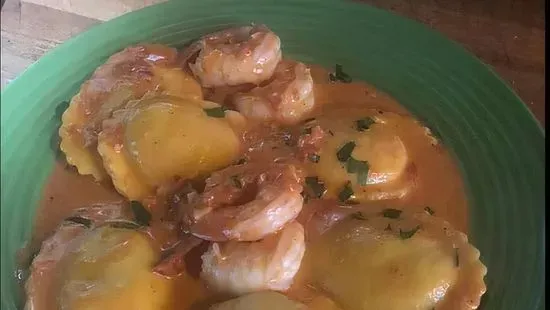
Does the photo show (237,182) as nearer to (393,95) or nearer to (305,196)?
(305,196)

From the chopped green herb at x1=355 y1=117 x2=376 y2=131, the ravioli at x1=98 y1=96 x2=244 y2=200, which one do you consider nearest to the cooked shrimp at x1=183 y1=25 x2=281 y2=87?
the ravioli at x1=98 y1=96 x2=244 y2=200

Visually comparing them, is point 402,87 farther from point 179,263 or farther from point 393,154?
point 179,263

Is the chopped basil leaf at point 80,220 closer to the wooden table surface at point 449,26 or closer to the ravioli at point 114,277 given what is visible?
the ravioli at point 114,277

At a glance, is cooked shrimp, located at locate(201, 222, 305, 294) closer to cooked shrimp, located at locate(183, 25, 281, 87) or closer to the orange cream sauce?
the orange cream sauce

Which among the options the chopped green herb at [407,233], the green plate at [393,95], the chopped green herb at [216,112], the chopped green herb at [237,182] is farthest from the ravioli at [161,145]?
the chopped green herb at [407,233]

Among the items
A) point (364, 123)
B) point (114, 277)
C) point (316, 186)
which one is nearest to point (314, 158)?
point (316, 186)
